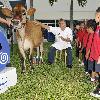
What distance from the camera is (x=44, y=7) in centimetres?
3944

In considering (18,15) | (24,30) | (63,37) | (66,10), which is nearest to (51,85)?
(18,15)

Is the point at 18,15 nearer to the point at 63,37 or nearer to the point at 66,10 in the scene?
the point at 63,37

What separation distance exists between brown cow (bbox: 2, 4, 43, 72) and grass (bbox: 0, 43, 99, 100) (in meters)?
0.70

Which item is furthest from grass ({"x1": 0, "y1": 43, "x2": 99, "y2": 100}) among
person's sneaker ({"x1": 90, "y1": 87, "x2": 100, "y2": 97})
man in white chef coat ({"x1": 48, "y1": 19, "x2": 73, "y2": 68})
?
man in white chef coat ({"x1": 48, "y1": 19, "x2": 73, "y2": 68})

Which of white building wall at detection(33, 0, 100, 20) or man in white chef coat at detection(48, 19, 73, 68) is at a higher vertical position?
man in white chef coat at detection(48, 19, 73, 68)

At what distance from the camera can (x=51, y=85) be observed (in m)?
9.02

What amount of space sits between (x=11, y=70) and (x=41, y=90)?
941 mm

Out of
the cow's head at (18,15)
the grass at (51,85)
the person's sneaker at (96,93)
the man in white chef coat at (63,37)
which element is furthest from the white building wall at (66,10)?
the person's sneaker at (96,93)

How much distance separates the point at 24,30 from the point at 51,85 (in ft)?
7.71

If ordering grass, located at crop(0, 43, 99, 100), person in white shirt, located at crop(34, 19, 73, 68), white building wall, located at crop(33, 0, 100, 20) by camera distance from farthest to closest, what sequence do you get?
white building wall, located at crop(33, 0, 100, 20)
person in white shirt, located at crop(34, 19, 73, 68)
grass, located at crop(0, 43, 99, 100)

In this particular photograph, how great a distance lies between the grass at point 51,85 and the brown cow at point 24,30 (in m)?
0.70

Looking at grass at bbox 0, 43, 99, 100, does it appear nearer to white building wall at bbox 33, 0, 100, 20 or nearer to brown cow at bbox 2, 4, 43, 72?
brown cow at bbox 2, 4, 43, 72

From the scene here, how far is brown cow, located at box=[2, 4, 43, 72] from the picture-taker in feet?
33.3

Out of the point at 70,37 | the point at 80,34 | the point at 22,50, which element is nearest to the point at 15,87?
the point at 22,50
